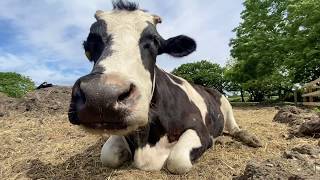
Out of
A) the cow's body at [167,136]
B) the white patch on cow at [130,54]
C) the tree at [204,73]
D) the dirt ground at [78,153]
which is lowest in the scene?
the dirt ground at [78,153]

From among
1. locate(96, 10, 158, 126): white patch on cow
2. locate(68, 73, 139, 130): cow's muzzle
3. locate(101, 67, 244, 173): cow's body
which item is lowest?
locate(101, 67, 244, 173): cow's body

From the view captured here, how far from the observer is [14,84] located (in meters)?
20.2

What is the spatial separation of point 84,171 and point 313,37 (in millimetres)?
22185

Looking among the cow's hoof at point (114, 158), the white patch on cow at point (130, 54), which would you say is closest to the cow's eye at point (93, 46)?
the white patch on cow at point (130, 54)

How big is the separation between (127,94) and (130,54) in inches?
23.8

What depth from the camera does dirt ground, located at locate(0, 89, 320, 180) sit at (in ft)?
15.5

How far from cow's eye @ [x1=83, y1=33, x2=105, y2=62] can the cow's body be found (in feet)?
2.73

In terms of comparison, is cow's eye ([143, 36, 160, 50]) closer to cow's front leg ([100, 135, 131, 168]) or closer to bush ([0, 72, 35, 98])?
cow's front leg ([100, 135, 131, 168])

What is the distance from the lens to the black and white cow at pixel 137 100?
11.6ft

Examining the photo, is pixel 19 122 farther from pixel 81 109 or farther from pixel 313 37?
pixel 313 37

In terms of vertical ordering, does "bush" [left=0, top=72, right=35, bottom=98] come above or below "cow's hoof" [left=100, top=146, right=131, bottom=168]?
above

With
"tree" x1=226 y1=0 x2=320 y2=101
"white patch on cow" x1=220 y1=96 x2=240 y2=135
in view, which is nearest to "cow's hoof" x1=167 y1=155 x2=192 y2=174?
"white patch on cow" x1=220 y1=96 x2=240 y2=135

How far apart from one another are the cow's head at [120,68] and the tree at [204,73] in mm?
36658

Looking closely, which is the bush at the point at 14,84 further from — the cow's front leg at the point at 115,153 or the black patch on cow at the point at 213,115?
the cow's front leg at the point at 115,153
